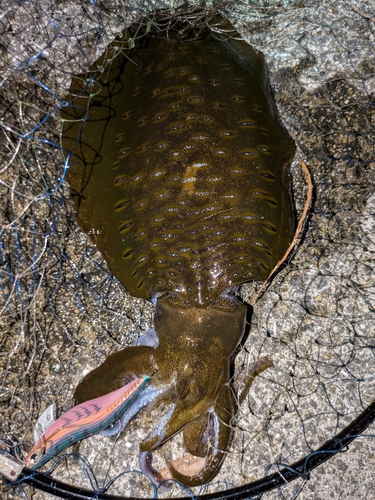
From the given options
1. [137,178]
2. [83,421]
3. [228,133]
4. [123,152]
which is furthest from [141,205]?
[83,421]

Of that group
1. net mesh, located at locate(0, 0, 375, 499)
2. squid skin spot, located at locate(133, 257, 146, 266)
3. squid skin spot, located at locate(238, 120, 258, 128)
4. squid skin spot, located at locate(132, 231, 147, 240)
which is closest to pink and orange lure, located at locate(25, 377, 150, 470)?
net mesh, located at locate(0, 0, 375, 499)

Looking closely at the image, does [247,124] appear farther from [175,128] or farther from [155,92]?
[155,92]

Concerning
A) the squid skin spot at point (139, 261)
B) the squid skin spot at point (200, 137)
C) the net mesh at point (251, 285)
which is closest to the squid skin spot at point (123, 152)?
the squid skin spot at point (200, 137)

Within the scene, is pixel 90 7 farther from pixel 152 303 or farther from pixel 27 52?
pixel 152 303

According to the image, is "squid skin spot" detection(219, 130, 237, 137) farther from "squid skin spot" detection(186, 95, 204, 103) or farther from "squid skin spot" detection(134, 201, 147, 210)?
"squid skin spot" detection(134, 201, 147, 210)

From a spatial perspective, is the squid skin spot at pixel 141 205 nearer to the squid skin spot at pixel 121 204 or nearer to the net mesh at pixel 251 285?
the squid skin spot at pixel 121 204
